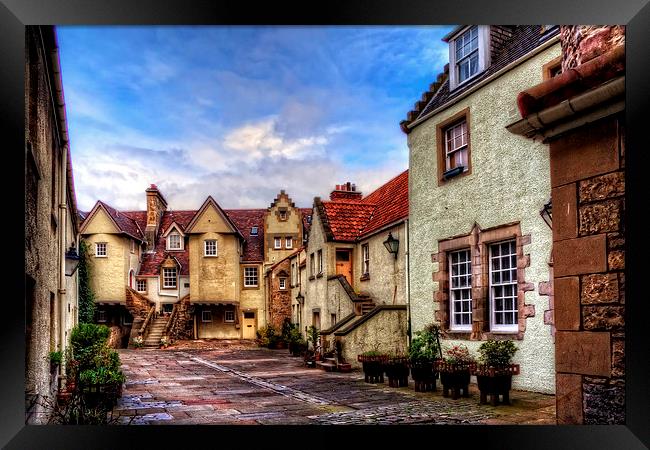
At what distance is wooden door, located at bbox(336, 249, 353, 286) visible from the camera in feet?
49.5

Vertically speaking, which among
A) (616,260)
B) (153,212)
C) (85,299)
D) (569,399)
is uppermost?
(153,212)

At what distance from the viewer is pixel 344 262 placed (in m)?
15.2

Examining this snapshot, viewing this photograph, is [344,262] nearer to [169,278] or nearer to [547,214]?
[547,214]

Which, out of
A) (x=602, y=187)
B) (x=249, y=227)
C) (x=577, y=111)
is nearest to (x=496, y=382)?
(x=602, y=187)

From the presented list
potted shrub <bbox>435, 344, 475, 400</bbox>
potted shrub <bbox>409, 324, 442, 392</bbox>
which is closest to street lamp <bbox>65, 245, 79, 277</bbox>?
potted shrub <bbox>409, 324, 442, 392</bbox>

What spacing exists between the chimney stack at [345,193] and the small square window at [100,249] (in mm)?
7561

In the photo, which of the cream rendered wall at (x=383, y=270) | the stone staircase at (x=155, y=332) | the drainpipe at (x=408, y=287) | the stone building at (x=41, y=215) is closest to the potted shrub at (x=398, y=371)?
the drainpipe at (x=408, y=287)

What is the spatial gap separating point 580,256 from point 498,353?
3887 millimetres

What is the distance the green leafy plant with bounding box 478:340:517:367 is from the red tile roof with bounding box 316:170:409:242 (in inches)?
226

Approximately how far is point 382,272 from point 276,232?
38.6 feet

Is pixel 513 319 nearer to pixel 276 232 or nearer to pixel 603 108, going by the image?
pixel 603 108

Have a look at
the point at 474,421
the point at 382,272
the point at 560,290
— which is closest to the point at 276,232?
the point at 382,272

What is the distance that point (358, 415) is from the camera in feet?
22.7

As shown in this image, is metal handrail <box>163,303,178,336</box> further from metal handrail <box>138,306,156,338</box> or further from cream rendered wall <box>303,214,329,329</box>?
cream rendered wall <box>303,214,329,329</box>
